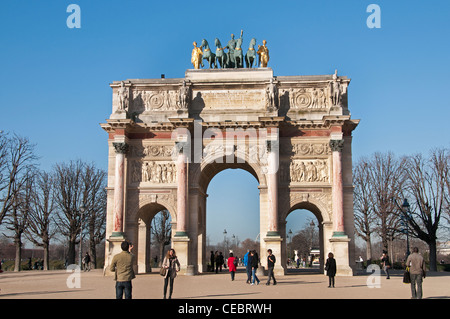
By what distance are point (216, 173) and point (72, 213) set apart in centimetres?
1922

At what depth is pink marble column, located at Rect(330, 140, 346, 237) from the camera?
104 feet

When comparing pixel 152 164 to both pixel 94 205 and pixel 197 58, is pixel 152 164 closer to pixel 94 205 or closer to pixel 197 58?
pixel 197 58

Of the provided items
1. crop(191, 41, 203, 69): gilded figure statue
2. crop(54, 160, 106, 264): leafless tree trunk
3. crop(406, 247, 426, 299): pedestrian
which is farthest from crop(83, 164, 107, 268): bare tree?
crop(406, 247, 426, 299): pedestrian

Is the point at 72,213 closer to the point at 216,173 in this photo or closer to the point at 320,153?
the point at 216,173

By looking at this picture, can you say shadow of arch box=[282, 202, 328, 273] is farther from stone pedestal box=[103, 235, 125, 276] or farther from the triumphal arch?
stone pedestal box=[103, 235, 125, 276]

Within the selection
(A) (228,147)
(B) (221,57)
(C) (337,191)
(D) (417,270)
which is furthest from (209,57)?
(D) (417,270)

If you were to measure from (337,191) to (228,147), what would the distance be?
7.03 metres

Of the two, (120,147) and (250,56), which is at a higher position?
(250,56)

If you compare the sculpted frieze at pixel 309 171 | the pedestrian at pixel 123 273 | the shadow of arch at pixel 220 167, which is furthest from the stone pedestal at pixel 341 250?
the pedestrian at pixel 123 273

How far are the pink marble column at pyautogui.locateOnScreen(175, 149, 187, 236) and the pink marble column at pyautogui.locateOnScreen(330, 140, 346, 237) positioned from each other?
8.86 metres

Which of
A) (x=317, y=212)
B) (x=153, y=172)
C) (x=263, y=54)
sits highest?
(x=263, y=54)

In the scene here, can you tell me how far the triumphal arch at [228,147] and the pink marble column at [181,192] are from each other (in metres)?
0.06

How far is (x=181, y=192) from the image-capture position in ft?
107
